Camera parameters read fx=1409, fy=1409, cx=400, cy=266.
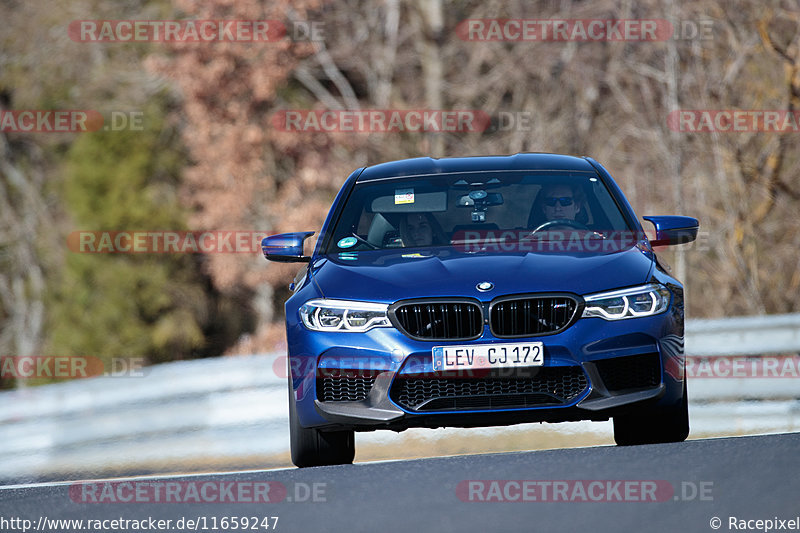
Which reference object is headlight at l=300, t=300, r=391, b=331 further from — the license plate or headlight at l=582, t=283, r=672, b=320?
headlight at l=582, t=283, r=672, b=320

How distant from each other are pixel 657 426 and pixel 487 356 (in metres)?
1.26

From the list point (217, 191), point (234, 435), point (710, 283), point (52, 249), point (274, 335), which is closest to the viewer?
point (234, 435)

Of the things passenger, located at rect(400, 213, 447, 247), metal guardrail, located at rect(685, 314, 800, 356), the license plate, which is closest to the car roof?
passenger, located at rect(400, 213, 447, 247)

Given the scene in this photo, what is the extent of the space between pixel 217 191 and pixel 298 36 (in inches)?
172

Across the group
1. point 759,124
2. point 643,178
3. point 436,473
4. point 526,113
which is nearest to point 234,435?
point 436,473

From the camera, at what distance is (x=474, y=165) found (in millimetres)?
8406

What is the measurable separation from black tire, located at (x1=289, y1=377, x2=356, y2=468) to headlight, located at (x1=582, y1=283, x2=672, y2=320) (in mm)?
1559

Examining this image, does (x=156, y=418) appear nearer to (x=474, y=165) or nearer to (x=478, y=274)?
(x=474, y=165)

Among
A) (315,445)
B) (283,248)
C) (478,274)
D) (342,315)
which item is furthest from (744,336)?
(342,315)

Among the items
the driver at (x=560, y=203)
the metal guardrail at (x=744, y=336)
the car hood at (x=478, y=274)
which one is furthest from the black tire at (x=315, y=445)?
the metal guardrail at (x=744, y=336)

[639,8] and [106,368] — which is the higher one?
[639,8]

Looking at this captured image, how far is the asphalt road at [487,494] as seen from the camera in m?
5.67

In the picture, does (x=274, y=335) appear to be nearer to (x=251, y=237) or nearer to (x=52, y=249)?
(x=251, y=237)

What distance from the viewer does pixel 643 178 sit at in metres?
23.0
